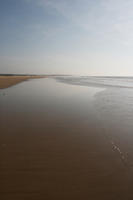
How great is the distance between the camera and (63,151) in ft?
18.1

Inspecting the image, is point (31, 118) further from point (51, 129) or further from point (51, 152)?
point (51, 152)

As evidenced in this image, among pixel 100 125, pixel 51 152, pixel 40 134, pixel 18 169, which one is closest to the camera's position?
pixel 18 169

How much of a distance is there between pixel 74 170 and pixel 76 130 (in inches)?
130

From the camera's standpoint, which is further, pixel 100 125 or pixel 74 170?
pixel 100 125

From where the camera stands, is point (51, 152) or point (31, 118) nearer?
point (51, 152)

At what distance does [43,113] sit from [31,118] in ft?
4.07

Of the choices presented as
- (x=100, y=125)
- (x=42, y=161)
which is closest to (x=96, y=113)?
(x=100, y=125)

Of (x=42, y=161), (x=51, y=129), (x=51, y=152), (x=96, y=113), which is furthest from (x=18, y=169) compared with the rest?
(x=96, y=113)

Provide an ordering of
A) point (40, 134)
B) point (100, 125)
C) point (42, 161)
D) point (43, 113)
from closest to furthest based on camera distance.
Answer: point (42, 161)
point (40, 134)
point (100, 125)
point (43, 113)

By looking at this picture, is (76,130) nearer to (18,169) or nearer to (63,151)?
(63,151)

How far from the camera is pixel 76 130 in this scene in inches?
304

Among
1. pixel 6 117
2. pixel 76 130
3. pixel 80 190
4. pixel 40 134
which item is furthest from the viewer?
pixel 6 117

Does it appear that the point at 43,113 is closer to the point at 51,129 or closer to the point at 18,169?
the point at 51,129

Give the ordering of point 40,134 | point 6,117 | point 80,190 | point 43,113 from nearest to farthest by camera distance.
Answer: point 80,190, point 40,134, point 6,117, point 43,113
